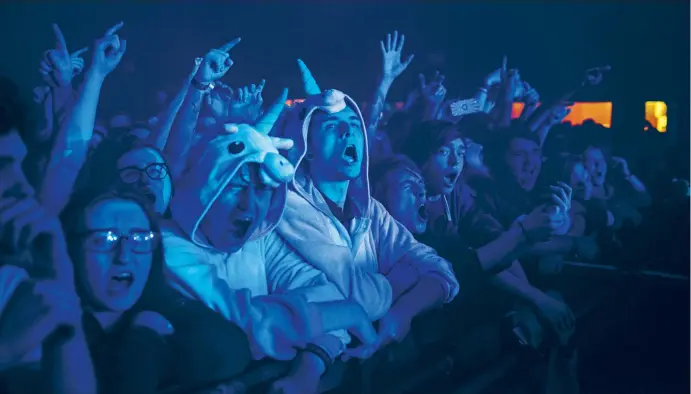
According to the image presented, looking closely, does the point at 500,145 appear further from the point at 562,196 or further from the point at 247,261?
the point at 247,261

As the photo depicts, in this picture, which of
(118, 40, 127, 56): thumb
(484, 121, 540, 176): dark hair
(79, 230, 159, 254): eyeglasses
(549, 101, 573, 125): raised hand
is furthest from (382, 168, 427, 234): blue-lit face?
(118, 40, 127, 56): thumb

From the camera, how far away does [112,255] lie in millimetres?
2098

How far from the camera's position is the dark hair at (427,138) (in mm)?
2678

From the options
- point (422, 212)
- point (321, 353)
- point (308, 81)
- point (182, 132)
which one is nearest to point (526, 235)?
point (422, 212)

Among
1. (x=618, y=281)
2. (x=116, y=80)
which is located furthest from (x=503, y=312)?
(x=116, y=80)

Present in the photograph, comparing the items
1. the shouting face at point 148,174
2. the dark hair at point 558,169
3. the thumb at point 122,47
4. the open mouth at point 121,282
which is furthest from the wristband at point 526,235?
the thumb at point 122,47

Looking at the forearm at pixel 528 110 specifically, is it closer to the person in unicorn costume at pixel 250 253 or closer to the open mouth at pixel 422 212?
the open mouth at pixel 422 212

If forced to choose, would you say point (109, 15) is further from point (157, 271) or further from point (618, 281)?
point (618, 281)

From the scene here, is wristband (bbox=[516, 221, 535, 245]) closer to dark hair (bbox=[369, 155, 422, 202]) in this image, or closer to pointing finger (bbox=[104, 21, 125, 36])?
dark hair (bbox=[369, 155, 422, 202])

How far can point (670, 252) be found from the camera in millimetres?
3170

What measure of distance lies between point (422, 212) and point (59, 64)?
4.85 ft

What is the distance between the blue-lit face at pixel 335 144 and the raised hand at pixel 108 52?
73 cm

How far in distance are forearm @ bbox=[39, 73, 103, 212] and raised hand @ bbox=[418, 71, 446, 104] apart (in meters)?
1.29

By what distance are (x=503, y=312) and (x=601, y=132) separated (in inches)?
37.9
